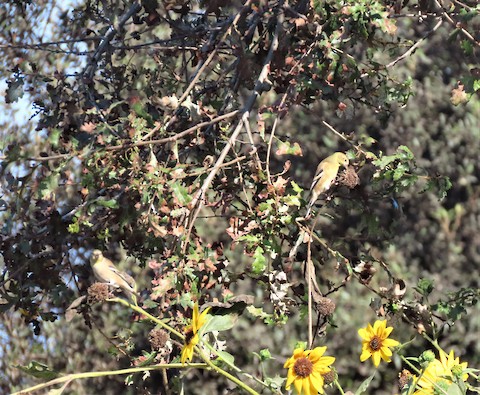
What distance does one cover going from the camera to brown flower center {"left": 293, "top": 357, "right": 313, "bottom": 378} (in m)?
1.83

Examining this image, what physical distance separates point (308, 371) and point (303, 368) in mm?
11

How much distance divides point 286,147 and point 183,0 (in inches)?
23.4

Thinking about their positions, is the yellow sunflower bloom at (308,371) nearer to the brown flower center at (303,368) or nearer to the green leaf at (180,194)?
the brown flower center at (303,368)

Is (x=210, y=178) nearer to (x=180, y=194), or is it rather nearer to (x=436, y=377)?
(x=180, y=194)

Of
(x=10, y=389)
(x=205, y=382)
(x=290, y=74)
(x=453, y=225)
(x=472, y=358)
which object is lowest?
(x=10, y=389)

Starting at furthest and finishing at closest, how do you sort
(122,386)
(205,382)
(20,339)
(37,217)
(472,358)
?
(20,339)
(122,386)
(205,382)
(472,358)
(37,217)

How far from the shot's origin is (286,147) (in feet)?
8.41

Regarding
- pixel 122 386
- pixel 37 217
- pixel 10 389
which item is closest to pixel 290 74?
pixel 37 217

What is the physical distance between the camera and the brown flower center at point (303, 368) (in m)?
1.83

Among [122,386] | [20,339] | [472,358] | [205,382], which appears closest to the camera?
[472,358]

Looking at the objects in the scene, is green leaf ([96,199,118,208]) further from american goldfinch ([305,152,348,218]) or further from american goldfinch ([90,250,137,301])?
american goldfinch ([305,152,348,218])

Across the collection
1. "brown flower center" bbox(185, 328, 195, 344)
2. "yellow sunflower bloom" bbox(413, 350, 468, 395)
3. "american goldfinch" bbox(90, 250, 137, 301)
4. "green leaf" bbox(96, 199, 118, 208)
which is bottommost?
"american goldfinch" bbox(90, 250, 137, 301)

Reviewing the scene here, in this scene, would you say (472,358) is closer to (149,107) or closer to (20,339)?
(149,107)

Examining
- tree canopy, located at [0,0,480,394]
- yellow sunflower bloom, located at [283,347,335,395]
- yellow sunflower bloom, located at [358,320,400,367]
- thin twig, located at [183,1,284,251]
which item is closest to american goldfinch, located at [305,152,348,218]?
tree canopy, located at [0,0,480,394]
